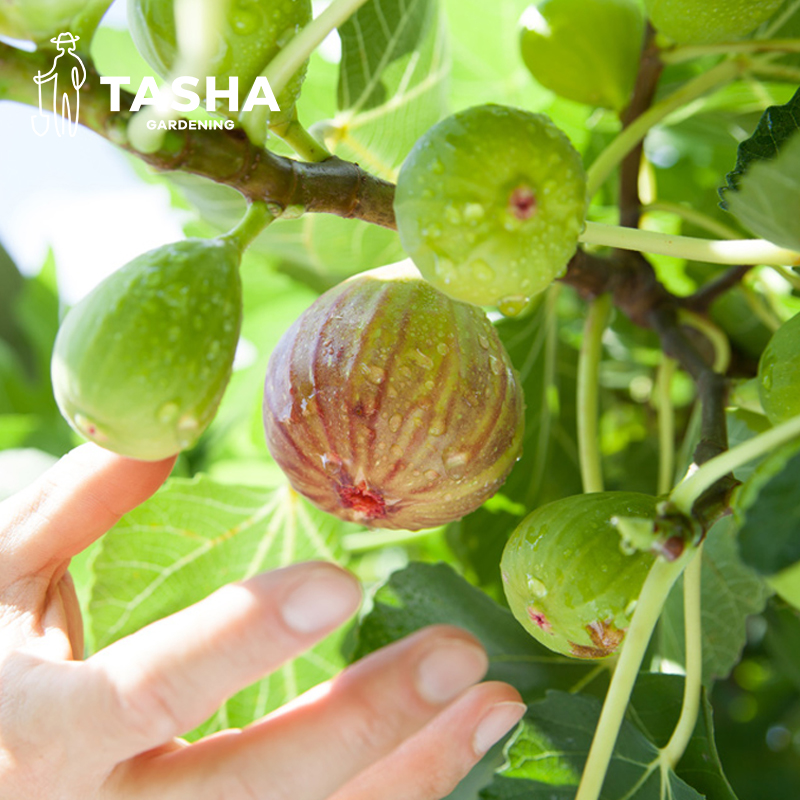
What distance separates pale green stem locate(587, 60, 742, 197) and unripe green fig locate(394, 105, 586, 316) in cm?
32

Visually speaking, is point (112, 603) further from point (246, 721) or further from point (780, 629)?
point (780, 629)

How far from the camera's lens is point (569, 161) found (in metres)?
0.40

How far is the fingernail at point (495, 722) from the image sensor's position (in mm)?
593

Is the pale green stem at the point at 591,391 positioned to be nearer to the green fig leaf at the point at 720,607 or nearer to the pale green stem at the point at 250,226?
the green fig leaf at the point at 720,607

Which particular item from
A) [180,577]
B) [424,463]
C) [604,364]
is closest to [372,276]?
[424,463]

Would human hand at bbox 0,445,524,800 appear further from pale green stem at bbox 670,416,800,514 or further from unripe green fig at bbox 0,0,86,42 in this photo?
unripe green fig at bbox 0,0,86,42

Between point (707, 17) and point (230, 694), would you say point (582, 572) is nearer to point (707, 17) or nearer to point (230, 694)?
point (230, 694)

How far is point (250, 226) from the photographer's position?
435 mm

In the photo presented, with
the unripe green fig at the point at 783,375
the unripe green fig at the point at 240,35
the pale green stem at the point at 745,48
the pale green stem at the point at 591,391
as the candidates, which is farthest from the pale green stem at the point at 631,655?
the pale green stem at the point at 745,48

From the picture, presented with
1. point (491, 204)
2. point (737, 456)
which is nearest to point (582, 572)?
point (737, 456)

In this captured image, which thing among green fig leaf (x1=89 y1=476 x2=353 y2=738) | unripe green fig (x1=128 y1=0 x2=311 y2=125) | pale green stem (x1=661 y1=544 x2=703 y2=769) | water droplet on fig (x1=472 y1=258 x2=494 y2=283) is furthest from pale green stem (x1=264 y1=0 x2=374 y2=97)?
green fig leaf (x1=89 y1=476 x2=353 y2=738)

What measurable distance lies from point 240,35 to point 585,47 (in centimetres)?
46

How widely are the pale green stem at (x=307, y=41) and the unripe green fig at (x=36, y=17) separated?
0.32ft

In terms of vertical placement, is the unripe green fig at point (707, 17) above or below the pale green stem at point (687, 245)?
above
